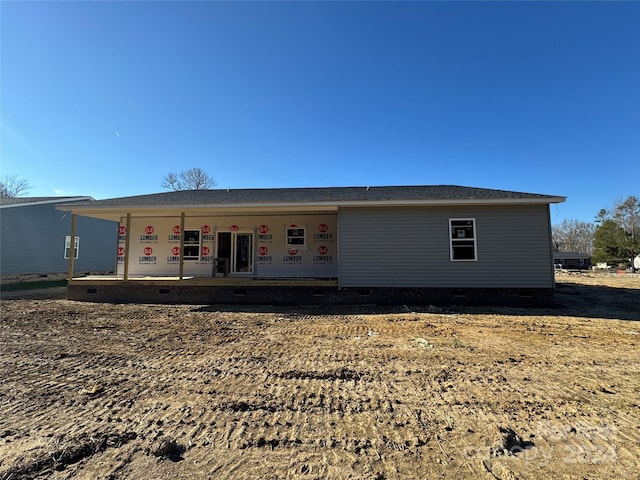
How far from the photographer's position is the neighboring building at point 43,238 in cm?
1677

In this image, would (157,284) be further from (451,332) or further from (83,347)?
(451,332)

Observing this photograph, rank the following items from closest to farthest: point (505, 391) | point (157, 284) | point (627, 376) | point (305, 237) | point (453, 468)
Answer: point (453, 468) → point (505, 391) → point (627, 376) → point (157, 284) → point (305, 237)

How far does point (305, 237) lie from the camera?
44.4ft

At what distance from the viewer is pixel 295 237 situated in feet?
44.6

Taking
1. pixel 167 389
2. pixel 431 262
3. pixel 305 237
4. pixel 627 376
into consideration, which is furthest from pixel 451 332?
pixel 305 237

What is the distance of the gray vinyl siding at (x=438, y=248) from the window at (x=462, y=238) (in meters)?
0.13

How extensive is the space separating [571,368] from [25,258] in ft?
75.6

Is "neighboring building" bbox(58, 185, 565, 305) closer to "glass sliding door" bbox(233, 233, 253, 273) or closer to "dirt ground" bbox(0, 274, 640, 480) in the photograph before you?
"glass sliding door" bbox(233, 233, 253, 273)

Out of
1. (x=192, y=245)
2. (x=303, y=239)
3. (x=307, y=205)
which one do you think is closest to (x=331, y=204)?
(x=307, y=205)

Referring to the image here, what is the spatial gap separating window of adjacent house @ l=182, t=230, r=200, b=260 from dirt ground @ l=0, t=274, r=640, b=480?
7.35 meters

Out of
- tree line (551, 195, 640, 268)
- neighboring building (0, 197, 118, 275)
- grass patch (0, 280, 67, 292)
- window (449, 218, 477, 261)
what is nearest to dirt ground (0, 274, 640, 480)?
window (449, 218, 477, 261)

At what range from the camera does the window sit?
1029 cm

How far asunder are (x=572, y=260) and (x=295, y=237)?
59595 mm

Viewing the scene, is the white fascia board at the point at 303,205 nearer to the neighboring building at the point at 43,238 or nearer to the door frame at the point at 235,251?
the door frame at the point at 235,251
